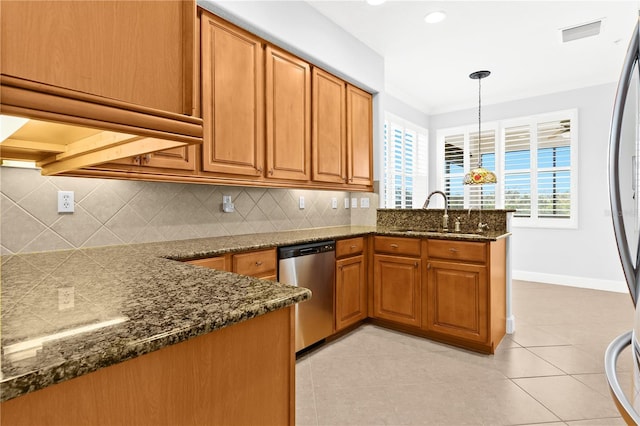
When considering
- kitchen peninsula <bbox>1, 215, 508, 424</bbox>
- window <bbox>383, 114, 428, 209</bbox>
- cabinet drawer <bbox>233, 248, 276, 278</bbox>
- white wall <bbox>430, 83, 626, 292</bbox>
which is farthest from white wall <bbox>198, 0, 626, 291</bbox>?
kitchen peninsula <bbox>1, 215, 508, 424</bbox>

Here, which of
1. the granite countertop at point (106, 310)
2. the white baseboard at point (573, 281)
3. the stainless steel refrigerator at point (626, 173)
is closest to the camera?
the granite countertop at point (106, 310)

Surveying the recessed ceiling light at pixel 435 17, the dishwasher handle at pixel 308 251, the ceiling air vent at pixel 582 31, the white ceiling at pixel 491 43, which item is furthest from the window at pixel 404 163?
the dishwasher handle at pixel 308 251

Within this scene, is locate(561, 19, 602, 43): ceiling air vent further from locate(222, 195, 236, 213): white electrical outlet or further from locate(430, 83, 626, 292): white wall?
locate(222, 195, 236, 213): white electrical outlet

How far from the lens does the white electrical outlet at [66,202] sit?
75.0 inches

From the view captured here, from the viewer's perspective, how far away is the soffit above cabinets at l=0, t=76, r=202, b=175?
568 millimetres

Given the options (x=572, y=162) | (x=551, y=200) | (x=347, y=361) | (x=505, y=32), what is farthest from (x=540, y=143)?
(x=347, y=361)

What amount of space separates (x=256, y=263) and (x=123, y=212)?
3.00 feet

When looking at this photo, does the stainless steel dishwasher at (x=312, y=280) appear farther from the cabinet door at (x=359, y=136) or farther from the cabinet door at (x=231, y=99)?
the cabinet door at (x=359, y=136)

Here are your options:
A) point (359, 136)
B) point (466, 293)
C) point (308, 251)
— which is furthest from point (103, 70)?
point (359, 136)

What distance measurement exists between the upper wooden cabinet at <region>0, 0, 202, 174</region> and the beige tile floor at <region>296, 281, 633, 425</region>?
1772mm

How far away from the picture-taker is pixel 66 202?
75.8 inches

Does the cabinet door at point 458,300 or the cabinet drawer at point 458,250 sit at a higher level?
the cabinet drawer at point 458,250

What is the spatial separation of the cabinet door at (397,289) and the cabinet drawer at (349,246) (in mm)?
207

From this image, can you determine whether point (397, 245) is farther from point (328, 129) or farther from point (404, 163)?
point (404, 163)
